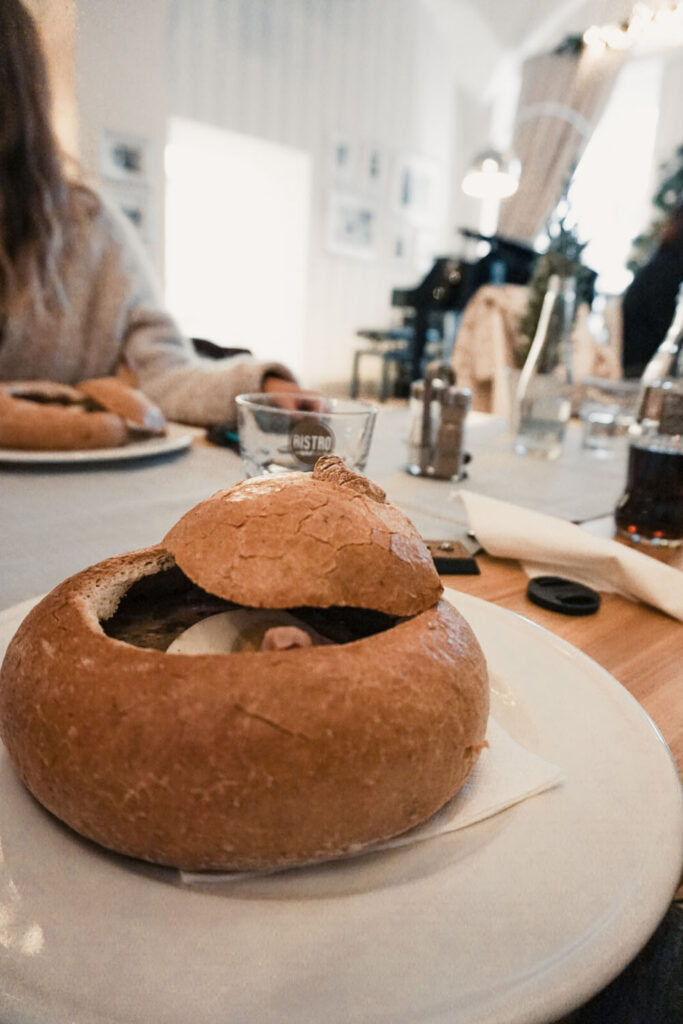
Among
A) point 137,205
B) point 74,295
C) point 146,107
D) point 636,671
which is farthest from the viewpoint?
point 137,205

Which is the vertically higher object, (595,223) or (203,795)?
(595,223)

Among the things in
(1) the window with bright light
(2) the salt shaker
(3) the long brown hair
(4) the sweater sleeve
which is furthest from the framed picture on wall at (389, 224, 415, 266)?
(2) the salt shaker

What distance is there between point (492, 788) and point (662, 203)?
20.7 ft

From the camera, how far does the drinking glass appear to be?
88 centimetres

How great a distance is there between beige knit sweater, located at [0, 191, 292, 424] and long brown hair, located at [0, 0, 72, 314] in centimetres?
5

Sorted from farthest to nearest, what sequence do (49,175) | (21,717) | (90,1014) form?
(49,175)
(21,717)
(90,1014)

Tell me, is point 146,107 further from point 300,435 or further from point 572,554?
point 572,554

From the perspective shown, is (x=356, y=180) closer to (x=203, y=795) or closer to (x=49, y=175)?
(x=49, y=175)

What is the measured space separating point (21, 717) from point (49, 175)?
1529mm

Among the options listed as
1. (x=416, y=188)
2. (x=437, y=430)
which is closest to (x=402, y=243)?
(x=416, y=188)

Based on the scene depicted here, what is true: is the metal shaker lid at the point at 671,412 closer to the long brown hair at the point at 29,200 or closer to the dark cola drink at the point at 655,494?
the dark cola drink at the point at 655,494

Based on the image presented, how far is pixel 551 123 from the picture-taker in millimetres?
6594

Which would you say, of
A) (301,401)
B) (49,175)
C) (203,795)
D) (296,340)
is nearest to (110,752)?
(203,795)

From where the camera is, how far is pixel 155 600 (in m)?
0.40
